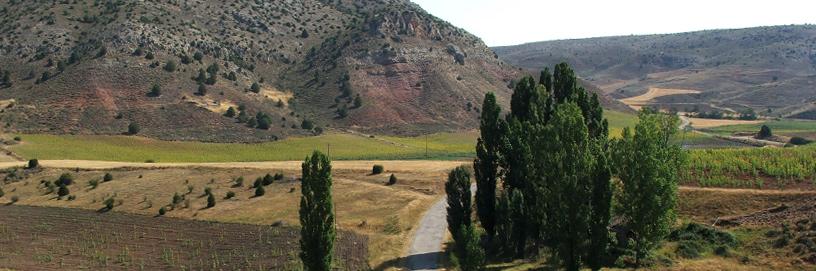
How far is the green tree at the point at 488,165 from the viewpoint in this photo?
52.2 meters

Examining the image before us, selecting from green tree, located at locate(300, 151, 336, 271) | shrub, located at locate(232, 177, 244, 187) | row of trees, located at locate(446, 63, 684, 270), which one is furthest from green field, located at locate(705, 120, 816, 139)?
A: green tree, located at locate(300, 151, 336, 271)

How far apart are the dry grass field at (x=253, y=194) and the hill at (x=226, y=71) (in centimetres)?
3206

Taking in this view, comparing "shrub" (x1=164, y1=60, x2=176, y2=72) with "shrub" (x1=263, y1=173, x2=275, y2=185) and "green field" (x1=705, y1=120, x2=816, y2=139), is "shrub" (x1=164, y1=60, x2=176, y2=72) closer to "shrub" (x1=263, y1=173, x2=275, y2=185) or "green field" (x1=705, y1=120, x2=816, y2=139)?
"shrub" (x1=263, y1=173, x2=275, y2=185)

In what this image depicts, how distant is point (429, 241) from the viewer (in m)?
55.3

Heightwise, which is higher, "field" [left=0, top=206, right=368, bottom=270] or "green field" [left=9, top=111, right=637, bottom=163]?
"green field" [left=9, top=111, right=637, bottom=163]

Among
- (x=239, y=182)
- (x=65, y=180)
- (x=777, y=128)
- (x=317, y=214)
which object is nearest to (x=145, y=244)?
(x=239, y=182)

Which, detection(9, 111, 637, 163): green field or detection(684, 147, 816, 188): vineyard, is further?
detection(9, 111, 637, 163): green field

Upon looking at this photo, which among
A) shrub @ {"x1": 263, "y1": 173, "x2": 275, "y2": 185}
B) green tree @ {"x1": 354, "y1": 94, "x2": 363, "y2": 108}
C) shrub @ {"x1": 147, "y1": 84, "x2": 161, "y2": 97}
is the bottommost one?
shrub @ {"x1": 263, "y1": 173, "x2": 275, "y2": 185}

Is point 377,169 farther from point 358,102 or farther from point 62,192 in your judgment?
point 358,102

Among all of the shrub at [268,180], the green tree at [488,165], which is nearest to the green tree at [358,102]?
the shrub at [268,180]

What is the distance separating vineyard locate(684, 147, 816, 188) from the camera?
61.9 meters

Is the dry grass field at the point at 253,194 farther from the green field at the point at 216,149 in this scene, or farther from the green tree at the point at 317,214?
the green tree at the point at 317,214

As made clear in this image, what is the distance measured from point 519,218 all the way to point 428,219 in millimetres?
15151

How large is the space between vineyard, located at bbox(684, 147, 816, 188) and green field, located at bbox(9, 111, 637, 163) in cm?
4323
